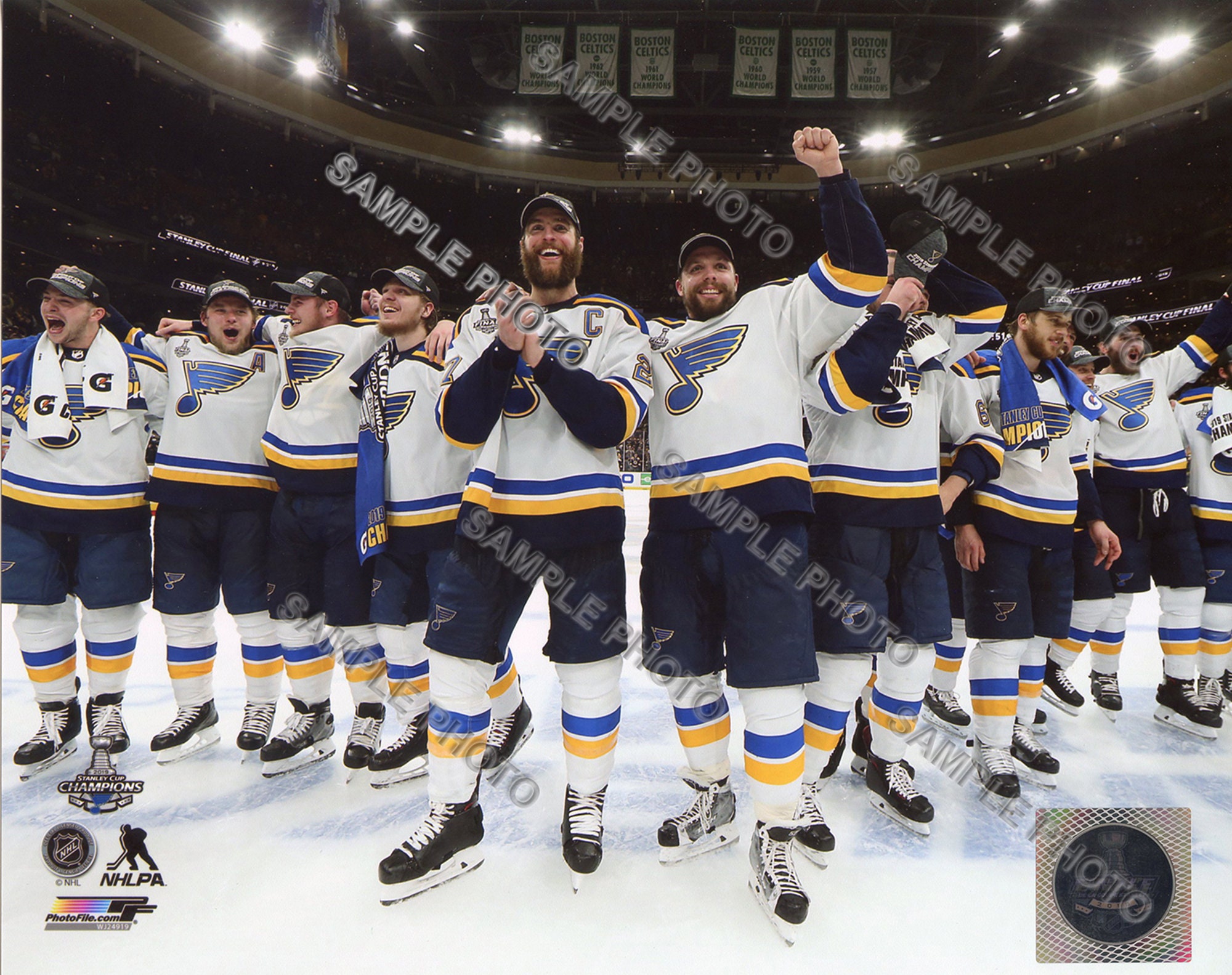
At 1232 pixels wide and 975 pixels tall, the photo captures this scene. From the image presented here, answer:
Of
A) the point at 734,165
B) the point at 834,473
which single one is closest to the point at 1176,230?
the point at 734,165

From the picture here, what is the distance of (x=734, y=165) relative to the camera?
11.0 metres

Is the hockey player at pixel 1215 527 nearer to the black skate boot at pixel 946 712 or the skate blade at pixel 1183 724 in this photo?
the skate blade at pixel 1183 724

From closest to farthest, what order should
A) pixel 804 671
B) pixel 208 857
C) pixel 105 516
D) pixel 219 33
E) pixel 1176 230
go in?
pixel 804 671 < pixel 208 857 < pixel 105 516 < pixel 219 33 < pixel 1176 230

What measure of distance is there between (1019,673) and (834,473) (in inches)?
53.7

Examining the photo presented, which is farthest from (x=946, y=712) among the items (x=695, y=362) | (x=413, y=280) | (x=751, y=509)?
(x=413, y=280)

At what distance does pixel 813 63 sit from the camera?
6.60m

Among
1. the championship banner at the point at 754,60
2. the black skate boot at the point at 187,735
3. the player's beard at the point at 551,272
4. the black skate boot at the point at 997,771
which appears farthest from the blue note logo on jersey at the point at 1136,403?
the championship banner at the point at 754,60

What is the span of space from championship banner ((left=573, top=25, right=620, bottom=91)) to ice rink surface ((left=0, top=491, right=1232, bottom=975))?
6.08m

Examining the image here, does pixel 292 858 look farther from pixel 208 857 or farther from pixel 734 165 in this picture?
pixel 734 165

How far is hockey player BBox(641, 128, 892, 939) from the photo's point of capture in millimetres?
1654

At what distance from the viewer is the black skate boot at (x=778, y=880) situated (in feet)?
5.05

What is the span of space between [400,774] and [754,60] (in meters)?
7.48

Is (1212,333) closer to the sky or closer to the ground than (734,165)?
closer to the ground

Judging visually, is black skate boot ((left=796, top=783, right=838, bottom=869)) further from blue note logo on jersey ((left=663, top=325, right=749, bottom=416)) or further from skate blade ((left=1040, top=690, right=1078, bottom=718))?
skate blade ((left=1040, top=690, right=1078, bottom=718))
